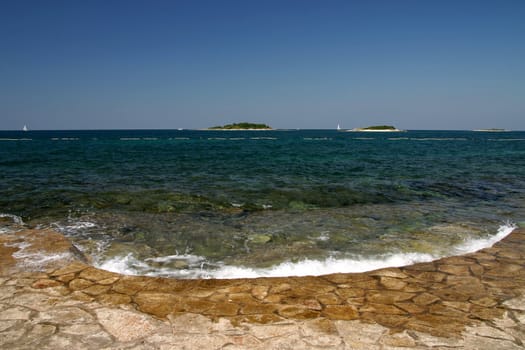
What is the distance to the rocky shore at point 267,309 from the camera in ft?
13.1

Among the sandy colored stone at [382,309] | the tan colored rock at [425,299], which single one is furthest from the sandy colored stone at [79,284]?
the tan colored rock at [425,299]

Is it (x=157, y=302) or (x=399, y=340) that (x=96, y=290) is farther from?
(x=399, y=340)

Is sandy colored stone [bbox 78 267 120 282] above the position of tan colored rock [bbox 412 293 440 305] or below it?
below

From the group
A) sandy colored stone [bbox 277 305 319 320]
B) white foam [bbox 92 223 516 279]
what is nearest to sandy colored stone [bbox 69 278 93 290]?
white foam [bbox 92 223 516 279]

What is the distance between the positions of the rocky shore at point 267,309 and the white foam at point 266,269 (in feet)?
0.97

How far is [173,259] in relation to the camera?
7.07m

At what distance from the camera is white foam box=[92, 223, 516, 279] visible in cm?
628

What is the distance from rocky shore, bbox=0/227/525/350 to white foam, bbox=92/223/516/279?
29 centimetres

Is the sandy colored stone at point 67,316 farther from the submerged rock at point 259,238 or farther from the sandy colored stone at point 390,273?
the sandy colored stone at point 390,273

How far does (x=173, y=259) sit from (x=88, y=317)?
258cm

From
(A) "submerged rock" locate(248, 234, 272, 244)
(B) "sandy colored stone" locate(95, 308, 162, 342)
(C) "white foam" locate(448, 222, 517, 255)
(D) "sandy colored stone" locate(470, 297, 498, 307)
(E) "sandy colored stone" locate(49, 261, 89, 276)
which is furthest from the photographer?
(A) "submerged rock" locate(248, 234, 272, 244)

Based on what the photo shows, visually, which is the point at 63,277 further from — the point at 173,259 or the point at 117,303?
the point at 173,259

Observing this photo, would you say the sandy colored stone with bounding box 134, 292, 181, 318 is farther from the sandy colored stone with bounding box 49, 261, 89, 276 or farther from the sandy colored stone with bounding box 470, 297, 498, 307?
the sandy colored stone with bounding box 470, 297, 498, 307

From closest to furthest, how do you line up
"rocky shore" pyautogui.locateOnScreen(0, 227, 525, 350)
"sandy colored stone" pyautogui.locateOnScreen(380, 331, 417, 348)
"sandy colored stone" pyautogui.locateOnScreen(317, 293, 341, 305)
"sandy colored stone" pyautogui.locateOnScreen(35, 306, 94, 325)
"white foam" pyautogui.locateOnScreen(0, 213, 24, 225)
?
"sandy colored stone" pyautogui.locateOnScreen(380, 331, 417, 348) < "rocky shore" pyautogui.locateOnScreen(0, 227, 525, 350) < "sandy colored stone" pyautogui.locateOnScreen(35, 306, 94, 325) < "sandy colored stone" pyautogui.locateOnScreen(317, 293, 341, 305) < "white foam" pyautogui.locateOnScreen(0, 213, 24, 225)
